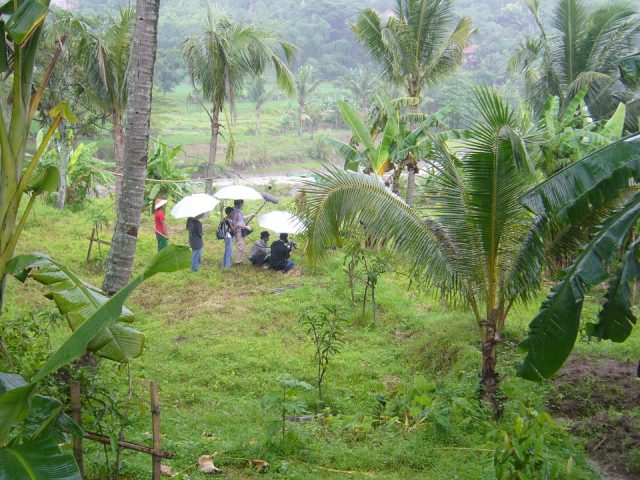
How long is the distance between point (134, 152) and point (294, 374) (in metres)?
3.12

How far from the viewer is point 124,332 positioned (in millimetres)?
4059

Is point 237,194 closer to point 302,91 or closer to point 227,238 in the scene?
point 227,238

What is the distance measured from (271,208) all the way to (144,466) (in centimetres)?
1588

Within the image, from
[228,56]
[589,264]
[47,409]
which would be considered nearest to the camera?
[47,409]

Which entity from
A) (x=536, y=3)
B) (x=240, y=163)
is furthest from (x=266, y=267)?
(x=240, y=163)

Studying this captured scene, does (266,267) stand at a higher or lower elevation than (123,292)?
lower

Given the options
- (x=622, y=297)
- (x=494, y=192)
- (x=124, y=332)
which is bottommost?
(x=124, y=332)

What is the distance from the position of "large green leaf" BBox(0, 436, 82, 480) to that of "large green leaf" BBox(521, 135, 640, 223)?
137 inches

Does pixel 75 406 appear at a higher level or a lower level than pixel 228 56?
lower

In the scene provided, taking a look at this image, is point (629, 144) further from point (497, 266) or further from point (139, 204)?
point (139, 204)

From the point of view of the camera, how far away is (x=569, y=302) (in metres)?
4.55

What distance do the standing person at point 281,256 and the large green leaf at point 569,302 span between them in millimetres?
8180

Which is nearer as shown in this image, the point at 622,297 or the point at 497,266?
the point at 622,297

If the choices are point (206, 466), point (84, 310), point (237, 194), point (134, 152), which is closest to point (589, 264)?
point (206, 466)
